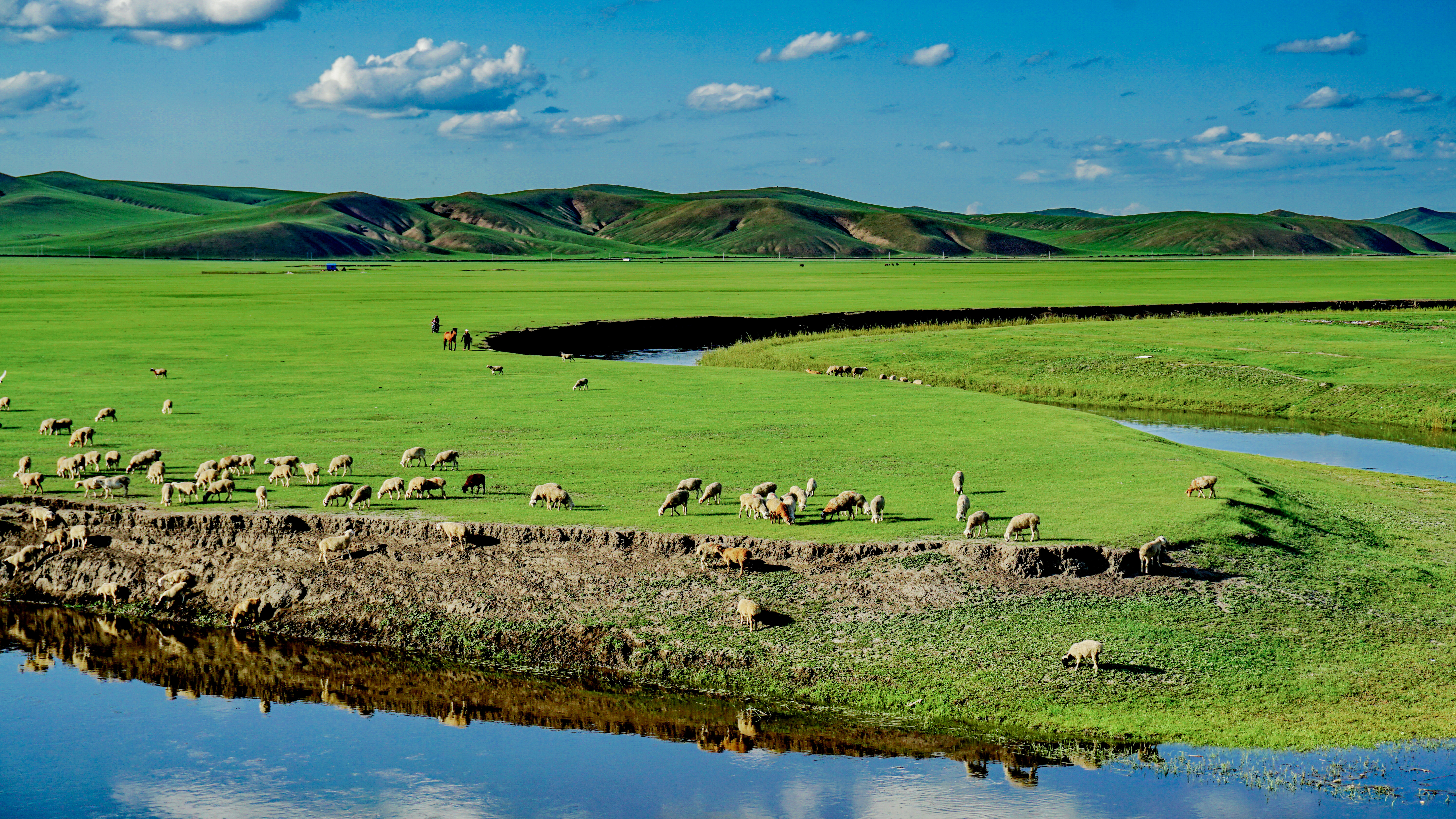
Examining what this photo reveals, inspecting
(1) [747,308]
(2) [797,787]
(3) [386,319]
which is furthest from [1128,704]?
(1) [747,308]

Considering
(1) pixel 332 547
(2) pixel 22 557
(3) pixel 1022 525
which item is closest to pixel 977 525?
(3) pixel 1022 525

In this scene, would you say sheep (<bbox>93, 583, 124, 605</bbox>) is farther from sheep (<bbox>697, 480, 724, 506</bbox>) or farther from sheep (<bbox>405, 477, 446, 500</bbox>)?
sheep (<bbox>697, 480, 724, 506</bbox>)

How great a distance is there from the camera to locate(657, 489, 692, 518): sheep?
23281 mm

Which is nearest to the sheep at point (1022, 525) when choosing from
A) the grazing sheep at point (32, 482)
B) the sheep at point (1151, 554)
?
the sheep at point (1151, 554)

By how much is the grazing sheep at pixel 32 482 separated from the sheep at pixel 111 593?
3.82 m

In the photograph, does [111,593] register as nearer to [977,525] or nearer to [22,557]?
[22,557]

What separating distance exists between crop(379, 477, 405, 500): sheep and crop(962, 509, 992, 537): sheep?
11633 mm

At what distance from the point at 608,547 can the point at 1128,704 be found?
369 inches

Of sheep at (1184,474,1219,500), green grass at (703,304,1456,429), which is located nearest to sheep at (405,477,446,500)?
sheep at (1184,474,1219,500)

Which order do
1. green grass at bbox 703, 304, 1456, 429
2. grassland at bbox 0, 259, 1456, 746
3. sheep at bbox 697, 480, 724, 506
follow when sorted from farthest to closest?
green grass at bbox 703, 304, 1456, 429 → sheep at bbox 697, 480, 724, 506 → grassland at bbox 0, 259, 1456, 746

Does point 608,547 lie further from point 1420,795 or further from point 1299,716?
point 1420,795

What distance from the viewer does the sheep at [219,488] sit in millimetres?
24781

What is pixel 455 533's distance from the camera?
22.4 m

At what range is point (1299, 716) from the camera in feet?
54.6
